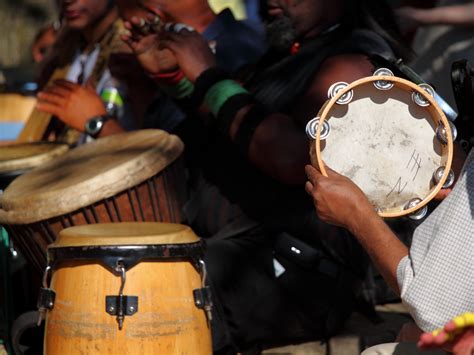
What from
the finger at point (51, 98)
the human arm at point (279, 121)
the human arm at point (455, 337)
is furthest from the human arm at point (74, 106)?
the human arm at point (455, 337)

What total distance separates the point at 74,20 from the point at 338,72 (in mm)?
2517

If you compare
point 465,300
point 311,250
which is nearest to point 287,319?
point 311,250

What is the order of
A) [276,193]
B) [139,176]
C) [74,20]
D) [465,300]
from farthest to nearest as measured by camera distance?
[74,20] < [276,193] < [139,176] < [465,300]

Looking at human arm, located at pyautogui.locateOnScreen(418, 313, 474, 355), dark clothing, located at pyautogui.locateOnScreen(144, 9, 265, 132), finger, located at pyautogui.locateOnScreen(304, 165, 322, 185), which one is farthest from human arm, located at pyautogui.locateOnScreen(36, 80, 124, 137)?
human arm, located at pyautogui.locateOnScreen(418, 313, 474, 355)

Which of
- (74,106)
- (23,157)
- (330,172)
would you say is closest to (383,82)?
(330,172)

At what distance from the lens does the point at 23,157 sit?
13.9 ft

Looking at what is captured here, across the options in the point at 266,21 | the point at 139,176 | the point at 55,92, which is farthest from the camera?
the point at 55,92

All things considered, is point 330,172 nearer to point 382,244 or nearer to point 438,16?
point 382,244

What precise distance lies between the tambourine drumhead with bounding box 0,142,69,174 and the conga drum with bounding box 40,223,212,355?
1045 mm

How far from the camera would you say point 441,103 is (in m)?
2.95

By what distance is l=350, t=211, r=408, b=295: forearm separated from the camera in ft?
8.02

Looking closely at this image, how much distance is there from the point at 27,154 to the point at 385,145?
2.02m

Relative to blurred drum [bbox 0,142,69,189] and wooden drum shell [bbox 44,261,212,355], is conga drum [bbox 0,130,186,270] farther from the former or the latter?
wooden drum shell [bbox 44,261,212,355]

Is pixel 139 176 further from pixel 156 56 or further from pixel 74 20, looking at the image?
pixel 74 20
